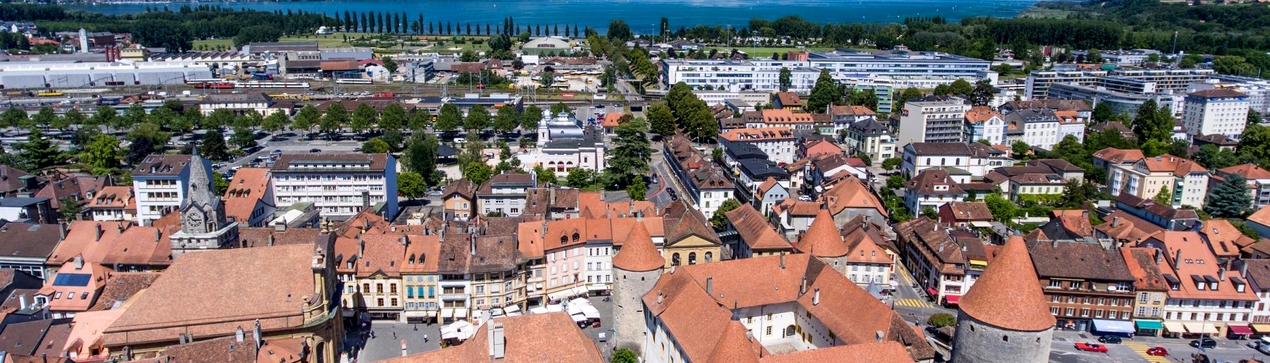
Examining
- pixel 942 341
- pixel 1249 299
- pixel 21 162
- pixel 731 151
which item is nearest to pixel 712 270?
pixel 942 341

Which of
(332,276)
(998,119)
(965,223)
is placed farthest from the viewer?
(998,119)

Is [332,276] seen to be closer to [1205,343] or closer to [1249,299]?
[1205,343]

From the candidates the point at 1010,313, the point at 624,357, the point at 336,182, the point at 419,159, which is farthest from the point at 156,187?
the point at 1010,313

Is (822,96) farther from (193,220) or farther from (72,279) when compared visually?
(72,279)

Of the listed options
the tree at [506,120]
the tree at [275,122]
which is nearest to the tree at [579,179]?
the tree at [506,120]

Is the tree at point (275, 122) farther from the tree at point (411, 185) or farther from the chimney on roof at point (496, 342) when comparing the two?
the chimney on roof at point (496, 342)

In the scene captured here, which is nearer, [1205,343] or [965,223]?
[1205,343]
